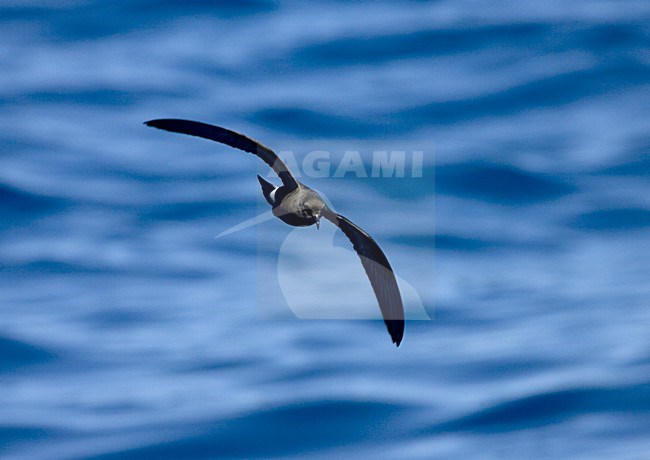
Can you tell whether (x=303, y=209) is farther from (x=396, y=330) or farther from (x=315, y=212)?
(x=396, y=330)

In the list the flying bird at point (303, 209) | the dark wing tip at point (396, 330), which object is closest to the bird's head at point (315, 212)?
the flying bird at point (303, 209)

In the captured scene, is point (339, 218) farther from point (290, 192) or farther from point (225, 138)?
point (225, 138)

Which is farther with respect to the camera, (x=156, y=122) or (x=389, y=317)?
(x=389, y=317)

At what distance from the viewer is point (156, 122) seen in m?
6.23

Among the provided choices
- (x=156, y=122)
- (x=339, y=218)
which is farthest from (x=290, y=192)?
(x=156, y=122)

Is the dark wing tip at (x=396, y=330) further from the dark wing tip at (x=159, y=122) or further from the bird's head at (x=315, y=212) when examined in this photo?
the dark wing tip at (x=159, y=122)

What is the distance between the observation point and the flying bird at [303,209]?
6.22 metres

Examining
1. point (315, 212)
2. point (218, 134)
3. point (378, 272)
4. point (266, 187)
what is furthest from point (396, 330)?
point (218, 134)

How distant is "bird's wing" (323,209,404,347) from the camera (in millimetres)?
6879

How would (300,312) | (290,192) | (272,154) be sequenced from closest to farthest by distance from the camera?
(272,154) < (290,192) < (300,312)

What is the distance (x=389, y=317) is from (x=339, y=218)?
65cm

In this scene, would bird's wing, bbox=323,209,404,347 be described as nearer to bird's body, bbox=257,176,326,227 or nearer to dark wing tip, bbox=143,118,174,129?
bird's body, bbox=257,176,326,227

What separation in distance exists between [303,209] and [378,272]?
751 mm

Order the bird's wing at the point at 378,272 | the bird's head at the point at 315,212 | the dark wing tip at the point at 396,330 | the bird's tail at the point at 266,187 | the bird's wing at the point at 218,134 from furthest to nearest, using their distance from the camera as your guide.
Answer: the bird's tail at the point at 266,187 < the bird's wing at the point at 378,272 < the dark wing tip at the point at 396,330 < the bird's head at the point at 315,212 < the bird's wing at the point at 218,134
